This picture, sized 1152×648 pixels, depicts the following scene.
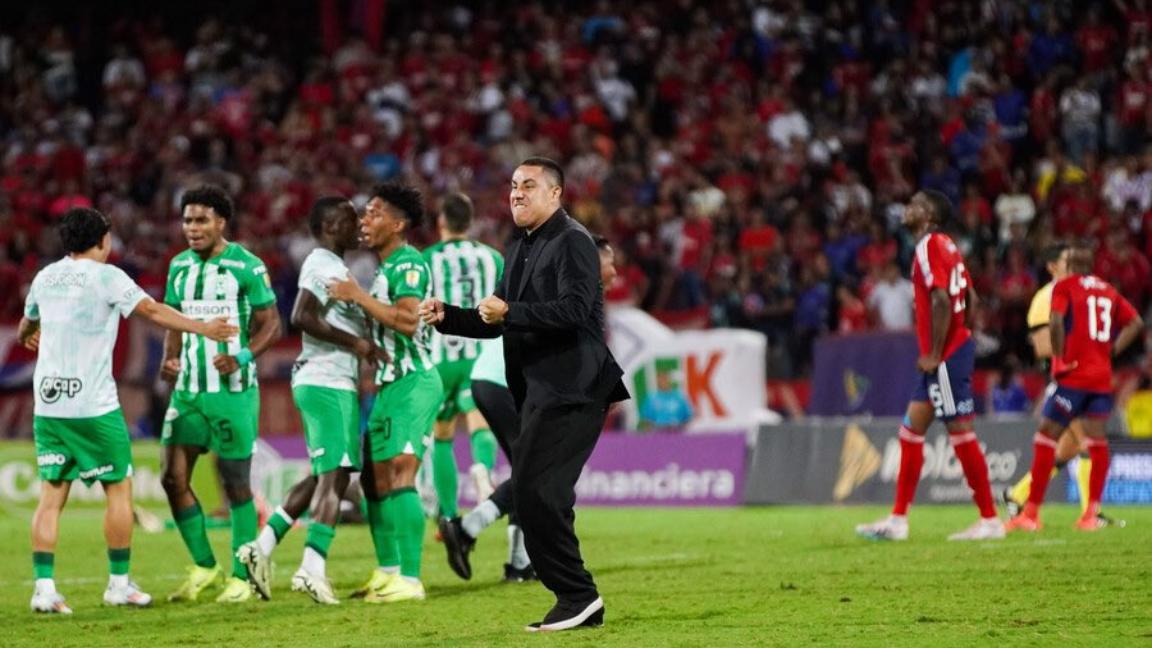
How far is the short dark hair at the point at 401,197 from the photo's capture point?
10883 mm

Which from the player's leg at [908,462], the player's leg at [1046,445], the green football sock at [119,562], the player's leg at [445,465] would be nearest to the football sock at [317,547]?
the green football sock at [119,562]

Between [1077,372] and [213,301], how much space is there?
7137 millimetres

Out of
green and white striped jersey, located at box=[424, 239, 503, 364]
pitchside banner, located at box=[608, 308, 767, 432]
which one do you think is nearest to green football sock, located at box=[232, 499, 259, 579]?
green and white striped jersey, located at box=[424, 239, 503, 364]

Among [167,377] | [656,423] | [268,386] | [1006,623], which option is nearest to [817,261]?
[656,423]

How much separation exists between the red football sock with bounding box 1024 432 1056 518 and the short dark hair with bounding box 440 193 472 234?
4970 mm

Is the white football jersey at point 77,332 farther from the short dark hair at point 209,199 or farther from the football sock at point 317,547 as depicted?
the football sock at point 317,547

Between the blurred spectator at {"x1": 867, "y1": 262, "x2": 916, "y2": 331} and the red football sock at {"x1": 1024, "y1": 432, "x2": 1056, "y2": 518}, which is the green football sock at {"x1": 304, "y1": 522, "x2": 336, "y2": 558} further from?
the blurred spectator at {"x1": 867, "y1": 262, "x2": 916, "y2": 331}

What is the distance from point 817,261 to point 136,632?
14949 millimetres

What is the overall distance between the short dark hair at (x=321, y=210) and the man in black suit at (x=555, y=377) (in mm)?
2365

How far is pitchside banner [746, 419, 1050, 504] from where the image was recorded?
60.4ft

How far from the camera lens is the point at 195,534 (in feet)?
38.0

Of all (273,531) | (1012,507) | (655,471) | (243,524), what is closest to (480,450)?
(243,524)

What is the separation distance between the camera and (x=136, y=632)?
9.52m

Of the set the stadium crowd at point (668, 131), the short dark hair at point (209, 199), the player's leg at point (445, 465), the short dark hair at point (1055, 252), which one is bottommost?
the player's leg at point (445, 465)
